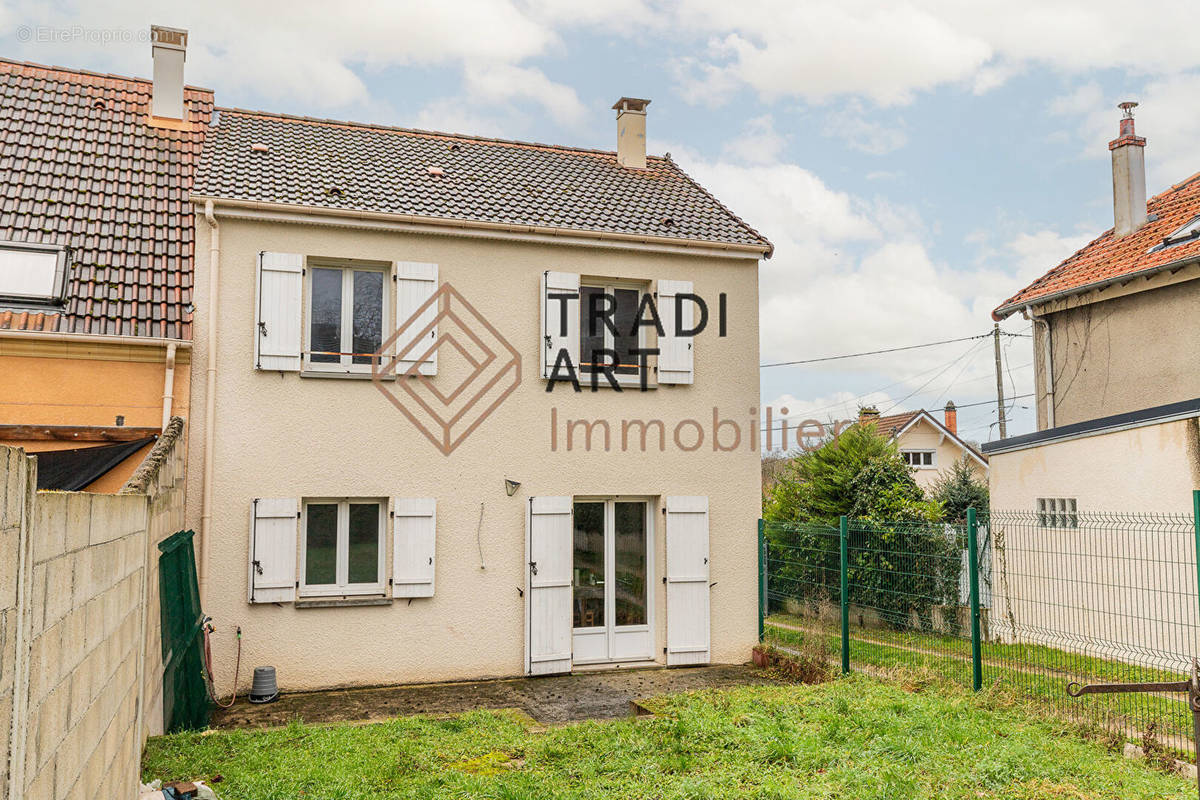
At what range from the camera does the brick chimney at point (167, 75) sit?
37.6 ft

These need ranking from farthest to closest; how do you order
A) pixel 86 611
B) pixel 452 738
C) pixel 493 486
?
pixel 493 486 → pixel 452 738 → pixel 86 611

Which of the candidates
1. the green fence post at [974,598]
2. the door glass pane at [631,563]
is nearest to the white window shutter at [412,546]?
the door glass pane at [631,563]

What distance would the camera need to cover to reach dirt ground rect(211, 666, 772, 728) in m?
8.53

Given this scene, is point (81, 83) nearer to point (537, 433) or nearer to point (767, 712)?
point (537, 433)

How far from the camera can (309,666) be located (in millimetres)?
9516

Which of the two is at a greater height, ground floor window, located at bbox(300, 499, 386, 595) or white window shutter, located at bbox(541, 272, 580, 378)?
white window shutter, located at bbox(541, 272, 580, 378)

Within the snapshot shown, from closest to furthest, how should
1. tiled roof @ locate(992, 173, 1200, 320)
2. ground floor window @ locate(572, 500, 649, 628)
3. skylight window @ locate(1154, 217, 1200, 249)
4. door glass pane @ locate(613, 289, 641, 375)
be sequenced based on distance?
ground floor window @ locate(572, 500, 649, 628) < door glass pane @ locate(613, 289, 641, 375) < skylight window @ locate(1154, 217, 1200, 249) < tiled roof @ locate(992, 173, 1200, 320)

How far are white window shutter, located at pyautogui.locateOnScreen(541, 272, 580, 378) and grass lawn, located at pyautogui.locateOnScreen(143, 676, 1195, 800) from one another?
14.2ft

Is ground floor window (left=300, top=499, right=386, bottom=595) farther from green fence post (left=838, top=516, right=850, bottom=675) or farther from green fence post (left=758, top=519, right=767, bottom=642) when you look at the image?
green fence post (left=838, top=516, right=850, bottom=675)

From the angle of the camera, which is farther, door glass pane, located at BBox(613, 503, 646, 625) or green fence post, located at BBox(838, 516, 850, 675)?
door glass pane, located at BBox(613, 503, 646, 625)

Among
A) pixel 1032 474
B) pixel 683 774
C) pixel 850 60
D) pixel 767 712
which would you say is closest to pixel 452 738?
pixel 683 774

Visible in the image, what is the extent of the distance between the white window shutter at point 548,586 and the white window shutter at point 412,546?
1.15m

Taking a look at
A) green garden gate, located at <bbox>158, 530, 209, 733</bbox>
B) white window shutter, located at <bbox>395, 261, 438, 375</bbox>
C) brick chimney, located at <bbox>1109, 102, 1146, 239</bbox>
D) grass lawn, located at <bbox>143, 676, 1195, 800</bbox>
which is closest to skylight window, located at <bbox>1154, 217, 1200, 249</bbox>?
brick chimney, located at <bbox>1109, 102, 1146, 239</bbox>

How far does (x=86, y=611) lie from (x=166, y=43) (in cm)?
1066
